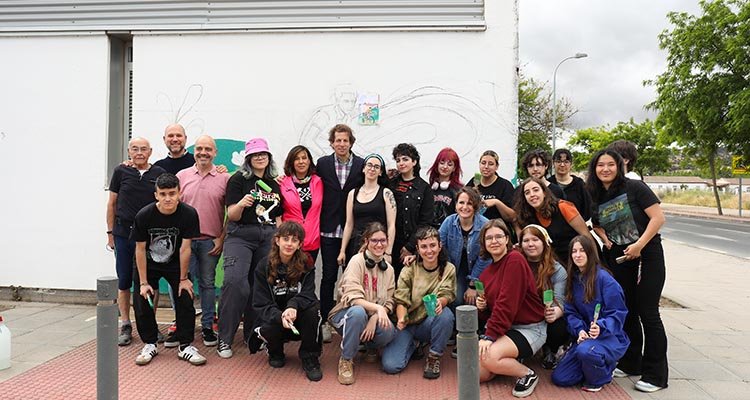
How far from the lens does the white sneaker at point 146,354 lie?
4449 mm

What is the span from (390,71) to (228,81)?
1.92m

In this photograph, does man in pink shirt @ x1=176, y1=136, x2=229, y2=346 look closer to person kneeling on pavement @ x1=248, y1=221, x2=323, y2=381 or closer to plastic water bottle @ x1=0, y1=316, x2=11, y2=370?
person kneeling on pavement @ x1=248, y1=221, x2=323, y2=381

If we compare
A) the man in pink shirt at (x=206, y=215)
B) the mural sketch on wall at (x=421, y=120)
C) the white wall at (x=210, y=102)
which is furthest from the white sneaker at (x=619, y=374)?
the man in pink shirt at (x=206, y=215)

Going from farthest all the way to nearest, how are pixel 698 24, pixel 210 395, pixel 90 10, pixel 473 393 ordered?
pixel 698 24 → pixel 90 10 → pixel 210 395 → pixel 473 393

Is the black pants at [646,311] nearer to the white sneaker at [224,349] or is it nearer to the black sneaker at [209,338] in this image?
the white sneaker at [224,349]

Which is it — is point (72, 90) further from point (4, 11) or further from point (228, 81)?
point (228, 81)

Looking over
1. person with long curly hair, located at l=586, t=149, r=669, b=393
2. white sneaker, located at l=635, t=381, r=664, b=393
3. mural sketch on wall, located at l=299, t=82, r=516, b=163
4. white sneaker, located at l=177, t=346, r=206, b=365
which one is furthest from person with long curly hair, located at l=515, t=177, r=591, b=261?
white sneaker, located at l=177, t=346, r=206, b=365

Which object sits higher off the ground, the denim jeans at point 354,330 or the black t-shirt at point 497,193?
the black t-shirt at point 497,193

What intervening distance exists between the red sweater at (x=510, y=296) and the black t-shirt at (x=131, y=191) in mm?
3161

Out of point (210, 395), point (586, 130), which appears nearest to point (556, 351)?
point (210, 395)

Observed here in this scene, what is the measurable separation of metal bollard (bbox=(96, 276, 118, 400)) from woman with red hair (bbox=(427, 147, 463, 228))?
2.77 meters

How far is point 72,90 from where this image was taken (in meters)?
6.54

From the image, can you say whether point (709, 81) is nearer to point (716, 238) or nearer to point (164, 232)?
point (716, 238)

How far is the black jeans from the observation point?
502cm
